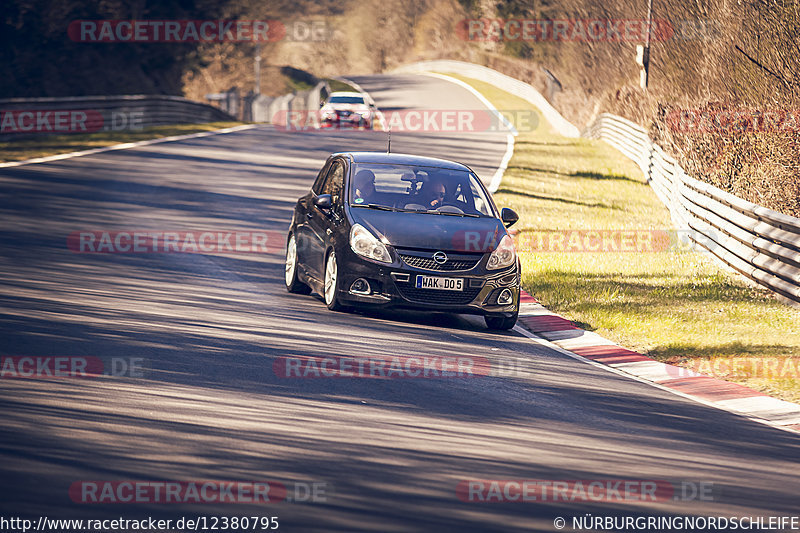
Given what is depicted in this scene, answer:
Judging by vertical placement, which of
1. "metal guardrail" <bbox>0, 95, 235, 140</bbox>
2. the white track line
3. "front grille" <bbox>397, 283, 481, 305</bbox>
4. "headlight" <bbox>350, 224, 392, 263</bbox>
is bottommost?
"front grille" <bbox>397, 283, 481, 305</bbox>

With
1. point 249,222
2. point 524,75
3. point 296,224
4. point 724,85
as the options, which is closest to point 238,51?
point 524,75

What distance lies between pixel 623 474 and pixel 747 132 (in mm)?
14175

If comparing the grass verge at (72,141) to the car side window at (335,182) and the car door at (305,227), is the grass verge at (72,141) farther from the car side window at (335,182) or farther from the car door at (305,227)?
the car side window at (335,182)

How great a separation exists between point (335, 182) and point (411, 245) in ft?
6.81

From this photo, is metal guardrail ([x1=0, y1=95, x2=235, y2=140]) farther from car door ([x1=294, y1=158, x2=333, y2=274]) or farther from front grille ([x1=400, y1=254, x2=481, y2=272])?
front grille ([x1=400, y1=254, x2=481, y2=272])

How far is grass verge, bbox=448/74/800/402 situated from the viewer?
11.3 metres

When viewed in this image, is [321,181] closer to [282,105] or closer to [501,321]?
[501,321]

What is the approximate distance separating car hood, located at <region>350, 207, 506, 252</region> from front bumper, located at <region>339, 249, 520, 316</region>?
0.85 feet

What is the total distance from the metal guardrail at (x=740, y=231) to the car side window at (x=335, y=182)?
5168 mm

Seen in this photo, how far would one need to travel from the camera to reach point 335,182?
13883 mm

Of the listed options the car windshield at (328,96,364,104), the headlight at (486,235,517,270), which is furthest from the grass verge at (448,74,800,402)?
the car windshield at (328,96,364,104)

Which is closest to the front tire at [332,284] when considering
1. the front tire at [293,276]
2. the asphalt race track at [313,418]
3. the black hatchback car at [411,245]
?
the black hatchback car at [411,245]

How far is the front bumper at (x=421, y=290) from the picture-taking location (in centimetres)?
1207

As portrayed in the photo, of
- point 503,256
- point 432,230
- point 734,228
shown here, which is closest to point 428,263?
point 432,230
